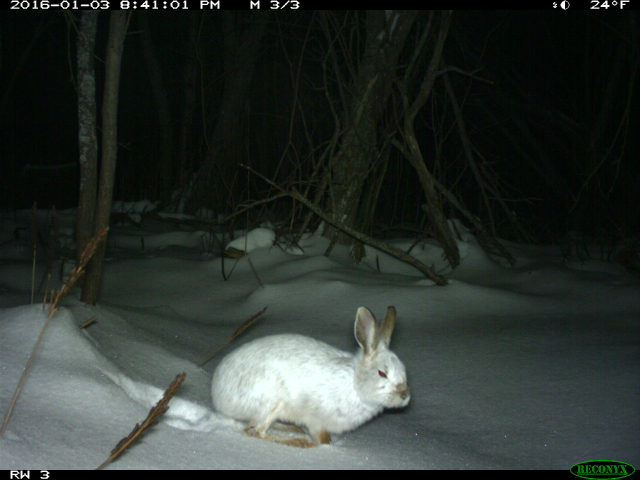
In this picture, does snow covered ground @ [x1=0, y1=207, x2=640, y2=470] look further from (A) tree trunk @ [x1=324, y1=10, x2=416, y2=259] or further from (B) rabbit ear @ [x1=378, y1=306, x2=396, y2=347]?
(A) tree trunk @ [x1=324, y1=10, x2=416, y2=259]


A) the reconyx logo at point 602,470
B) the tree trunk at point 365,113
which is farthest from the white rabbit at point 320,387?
the tree trunk at point 365,113

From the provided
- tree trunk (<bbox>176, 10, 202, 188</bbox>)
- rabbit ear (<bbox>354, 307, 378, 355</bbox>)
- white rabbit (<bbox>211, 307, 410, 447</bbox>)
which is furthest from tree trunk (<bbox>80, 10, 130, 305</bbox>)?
tree trunk (<bbox>176, 10, 202, 188</bbox>)

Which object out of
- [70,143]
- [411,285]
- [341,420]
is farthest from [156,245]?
[70,143]

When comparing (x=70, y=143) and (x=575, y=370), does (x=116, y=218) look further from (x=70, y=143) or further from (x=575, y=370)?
(x=70, y=143)

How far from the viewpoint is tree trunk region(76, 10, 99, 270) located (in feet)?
8.52

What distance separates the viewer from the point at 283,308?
322 cm

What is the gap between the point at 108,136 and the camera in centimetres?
249

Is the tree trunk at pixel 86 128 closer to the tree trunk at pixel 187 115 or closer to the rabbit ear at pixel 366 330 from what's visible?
the rabbit ear at pixel 366 330

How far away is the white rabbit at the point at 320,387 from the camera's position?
5.39ft

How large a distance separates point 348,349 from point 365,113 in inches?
102

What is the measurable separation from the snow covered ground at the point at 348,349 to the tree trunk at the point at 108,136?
0.59 ft

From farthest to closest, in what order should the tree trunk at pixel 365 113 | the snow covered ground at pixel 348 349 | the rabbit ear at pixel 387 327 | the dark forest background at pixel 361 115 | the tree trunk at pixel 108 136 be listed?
the dark forest background at pixel 361 115 < the tree trunk at pixel 365 113 < the tree trunk at pixel 108 136 < the rabbit ear at pixel 387 327 < the snow covered ground at pixel 348 349

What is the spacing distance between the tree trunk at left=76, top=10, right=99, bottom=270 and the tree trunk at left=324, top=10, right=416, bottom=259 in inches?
90.5

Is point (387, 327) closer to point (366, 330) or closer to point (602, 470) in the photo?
point (366, 330)
